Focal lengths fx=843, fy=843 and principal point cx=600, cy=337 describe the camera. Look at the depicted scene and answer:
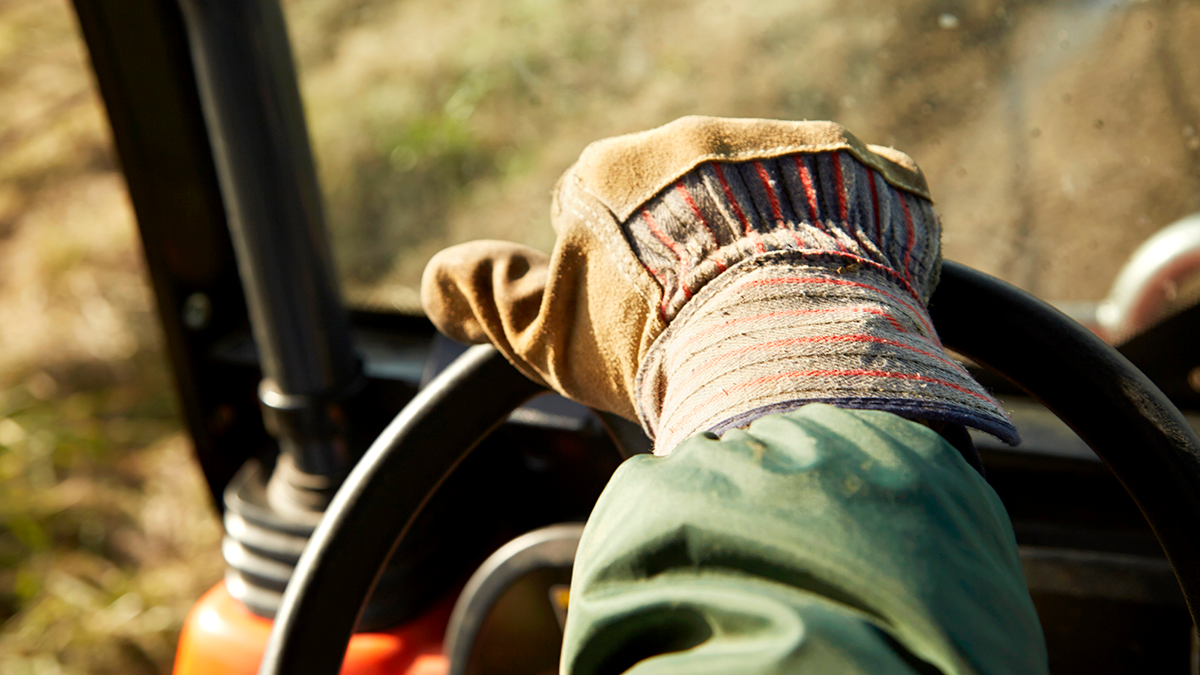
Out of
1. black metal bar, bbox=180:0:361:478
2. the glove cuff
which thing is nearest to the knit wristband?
the glove cuff

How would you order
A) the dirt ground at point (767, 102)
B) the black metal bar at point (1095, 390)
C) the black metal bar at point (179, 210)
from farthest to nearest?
the black metal bar at point (179, 210) < the dirt ground at point (767, 102) < the black metal bar at point (1095, 390)

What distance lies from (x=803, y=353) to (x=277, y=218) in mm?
687

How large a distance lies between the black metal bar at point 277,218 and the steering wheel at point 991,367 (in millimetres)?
396

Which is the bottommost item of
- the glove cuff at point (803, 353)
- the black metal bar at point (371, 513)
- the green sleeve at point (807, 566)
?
the black metal bar at point (371, 513)

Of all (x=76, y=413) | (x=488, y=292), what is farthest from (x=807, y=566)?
(x=76, y=413)

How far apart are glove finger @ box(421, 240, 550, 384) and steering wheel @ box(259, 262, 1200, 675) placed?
58mm

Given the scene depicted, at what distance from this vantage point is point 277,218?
864mm

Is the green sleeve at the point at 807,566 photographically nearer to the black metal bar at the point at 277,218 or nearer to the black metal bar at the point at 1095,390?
the black metal bar at the point at 1095,390

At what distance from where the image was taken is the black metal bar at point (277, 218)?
0.81 meters

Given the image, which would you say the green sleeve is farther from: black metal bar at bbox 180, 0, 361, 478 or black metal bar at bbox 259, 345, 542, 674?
black metal bar at bbox 180, 0, 361, 478

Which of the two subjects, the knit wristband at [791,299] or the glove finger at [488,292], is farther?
the glove finger at [488,292]

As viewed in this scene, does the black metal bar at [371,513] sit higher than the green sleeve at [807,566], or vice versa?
the green sleeve at [807,566]

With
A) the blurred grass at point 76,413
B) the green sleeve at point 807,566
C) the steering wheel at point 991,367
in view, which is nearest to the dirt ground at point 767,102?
the blurred grass at point 76,413

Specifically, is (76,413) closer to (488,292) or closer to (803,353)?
(488,292)
